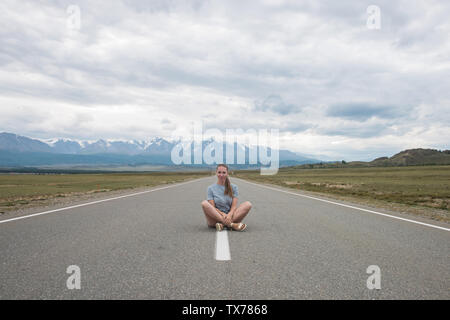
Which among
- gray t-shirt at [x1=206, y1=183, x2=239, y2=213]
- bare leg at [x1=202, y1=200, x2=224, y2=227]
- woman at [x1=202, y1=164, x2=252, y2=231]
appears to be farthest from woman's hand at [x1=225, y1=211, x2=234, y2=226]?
gray t-shirt at [x1=206, y1=183, x2=239, y2=213]

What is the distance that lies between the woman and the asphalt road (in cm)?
36

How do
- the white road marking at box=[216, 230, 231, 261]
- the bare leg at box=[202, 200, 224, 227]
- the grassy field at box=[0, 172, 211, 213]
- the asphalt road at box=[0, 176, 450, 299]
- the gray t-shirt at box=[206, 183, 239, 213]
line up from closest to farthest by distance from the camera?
the asphalt road at box=[0, 176, 450, 299], the white road marking at box=[216, 230, 231, 261], the bare leg at box=[202, 200, 224, 227], the gray t-shirt at box=[206, 183, 239, 213], the grassy field at box=[0, 172, 211, 213]

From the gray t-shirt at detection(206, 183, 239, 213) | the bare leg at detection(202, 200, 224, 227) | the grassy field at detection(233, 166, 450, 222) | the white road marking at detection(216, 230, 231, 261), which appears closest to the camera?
the white road marking at detection(216, 230, 231, 261)

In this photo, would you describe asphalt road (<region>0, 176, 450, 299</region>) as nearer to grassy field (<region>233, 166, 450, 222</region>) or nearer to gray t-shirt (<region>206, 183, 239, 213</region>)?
gray t-shirt (<region>206, 183, 239, 213</region>)

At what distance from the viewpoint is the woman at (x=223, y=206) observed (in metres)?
7.16

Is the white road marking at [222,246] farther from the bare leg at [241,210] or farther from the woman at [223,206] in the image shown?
the bare leg at [241,210]

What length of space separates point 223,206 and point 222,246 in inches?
74.7

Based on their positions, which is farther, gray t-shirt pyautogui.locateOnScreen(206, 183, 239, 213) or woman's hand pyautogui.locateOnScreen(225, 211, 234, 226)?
gray t-shirt pyautogui.locateOnScreen(206, 183, 239, 213)

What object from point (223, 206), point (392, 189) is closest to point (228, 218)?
point (223, 206)

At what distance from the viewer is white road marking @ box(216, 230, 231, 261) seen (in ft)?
15.7

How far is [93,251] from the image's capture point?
16.9 ft

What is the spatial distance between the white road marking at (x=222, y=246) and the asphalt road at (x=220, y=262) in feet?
0.35
